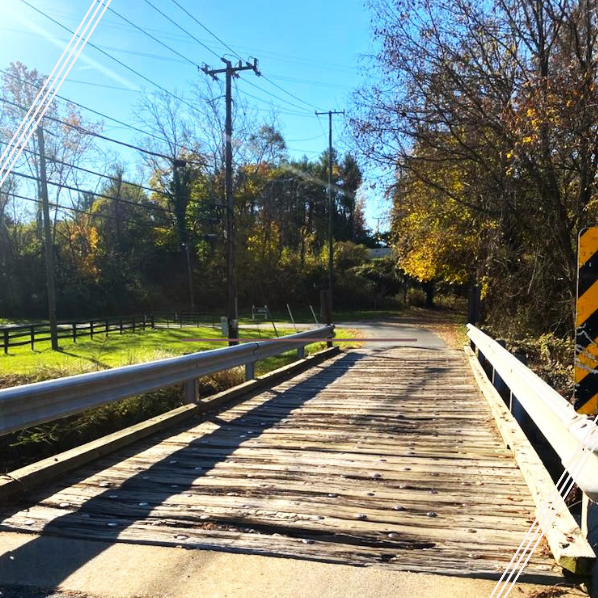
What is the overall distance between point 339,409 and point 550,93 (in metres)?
6.18

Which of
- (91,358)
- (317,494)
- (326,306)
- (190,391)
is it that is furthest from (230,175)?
(317,494)

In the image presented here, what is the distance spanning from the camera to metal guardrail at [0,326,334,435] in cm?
389

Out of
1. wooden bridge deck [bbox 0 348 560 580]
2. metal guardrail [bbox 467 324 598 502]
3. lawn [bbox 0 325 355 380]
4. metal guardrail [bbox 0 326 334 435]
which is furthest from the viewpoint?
lawn [bbox 0 325 355 380]

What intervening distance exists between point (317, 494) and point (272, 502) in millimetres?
352

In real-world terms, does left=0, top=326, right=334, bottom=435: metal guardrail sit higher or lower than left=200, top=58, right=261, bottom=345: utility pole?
lower

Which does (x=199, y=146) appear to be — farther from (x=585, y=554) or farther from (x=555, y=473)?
(x=585, y=554)

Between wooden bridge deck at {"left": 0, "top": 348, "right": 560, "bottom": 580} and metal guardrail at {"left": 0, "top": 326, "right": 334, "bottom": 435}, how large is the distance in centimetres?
52

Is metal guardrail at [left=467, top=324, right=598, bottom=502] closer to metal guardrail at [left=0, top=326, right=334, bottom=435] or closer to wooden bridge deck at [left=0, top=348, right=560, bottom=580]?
wooden bridge deck at [left=0, top=348, right=560, bottom=580]

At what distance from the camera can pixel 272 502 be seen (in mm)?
3828

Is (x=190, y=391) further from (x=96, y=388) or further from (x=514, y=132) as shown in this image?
(x=514, y=132)

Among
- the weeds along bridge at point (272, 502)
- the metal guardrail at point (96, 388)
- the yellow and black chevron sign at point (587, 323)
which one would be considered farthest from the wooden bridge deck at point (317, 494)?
the yellow and black chevron sign at point (587, 323)

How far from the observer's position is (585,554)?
2.75 meters

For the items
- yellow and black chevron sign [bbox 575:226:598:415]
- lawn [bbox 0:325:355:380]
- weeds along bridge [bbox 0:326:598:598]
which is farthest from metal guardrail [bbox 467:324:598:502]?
lawn [bbox 0:325:355:380]

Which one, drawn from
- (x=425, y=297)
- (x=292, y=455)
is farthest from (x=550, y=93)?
(x=425, y=297)
